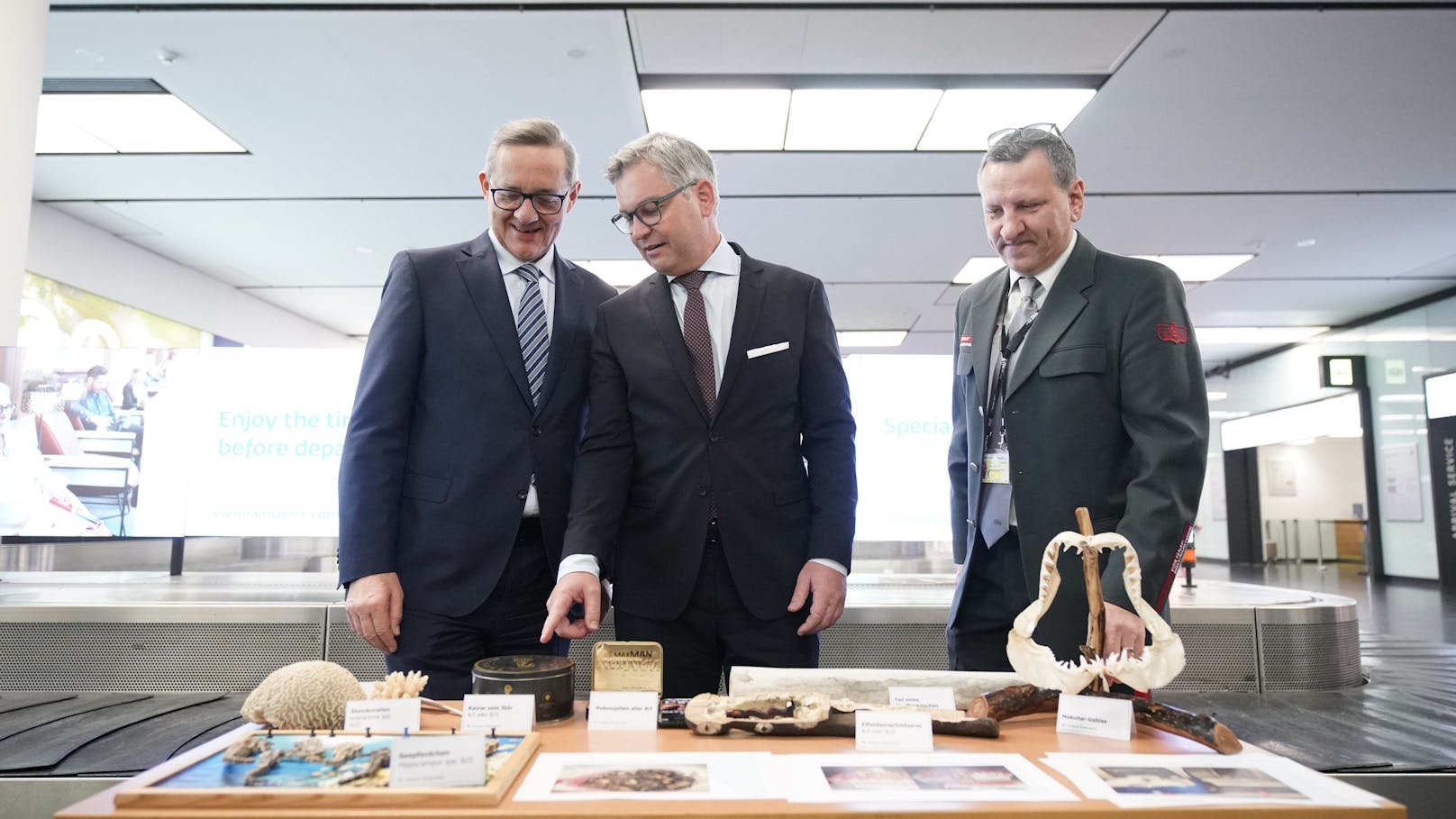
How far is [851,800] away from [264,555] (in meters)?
2.86

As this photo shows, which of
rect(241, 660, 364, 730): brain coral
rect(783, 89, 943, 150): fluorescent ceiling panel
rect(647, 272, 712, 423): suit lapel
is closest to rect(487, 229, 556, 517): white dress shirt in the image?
rect(647, 272, 712, 423): suit lapel

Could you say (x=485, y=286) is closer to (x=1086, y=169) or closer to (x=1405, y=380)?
(x=1086, y=169)

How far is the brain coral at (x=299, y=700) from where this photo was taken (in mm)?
1047

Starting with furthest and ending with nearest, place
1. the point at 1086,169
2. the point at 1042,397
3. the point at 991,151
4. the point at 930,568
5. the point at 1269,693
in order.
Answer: the point at 1086,169
the point at 930,568
the point at 1269,693
the point at 991,151
the point at 1042,397

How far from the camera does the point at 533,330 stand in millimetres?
1778

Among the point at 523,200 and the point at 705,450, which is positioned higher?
the point at 523,200

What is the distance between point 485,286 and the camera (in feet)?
5.78

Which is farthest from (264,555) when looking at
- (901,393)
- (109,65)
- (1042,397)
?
(109,65)

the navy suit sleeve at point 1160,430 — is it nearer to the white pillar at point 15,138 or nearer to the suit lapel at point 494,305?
the suit lapel at point 494,305

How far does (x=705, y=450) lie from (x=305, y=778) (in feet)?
2.94

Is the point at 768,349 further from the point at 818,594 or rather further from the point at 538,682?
the point at 538,682

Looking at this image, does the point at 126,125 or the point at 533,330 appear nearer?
the point at 533,330

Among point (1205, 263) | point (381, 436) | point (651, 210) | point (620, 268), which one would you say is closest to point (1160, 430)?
point (651, 210)

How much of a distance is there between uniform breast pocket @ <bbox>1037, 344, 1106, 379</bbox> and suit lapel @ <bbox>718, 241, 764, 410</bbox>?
1.84 ft
